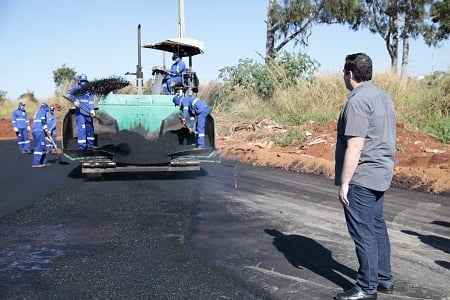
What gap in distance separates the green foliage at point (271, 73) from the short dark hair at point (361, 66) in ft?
53.1

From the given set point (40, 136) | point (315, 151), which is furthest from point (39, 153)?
point (315, 151)

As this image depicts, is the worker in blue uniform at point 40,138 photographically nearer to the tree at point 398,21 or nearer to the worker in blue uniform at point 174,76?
the worker in blue uniform at point 174,76

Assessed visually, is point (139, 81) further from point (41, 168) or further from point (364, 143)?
point (364, 143)

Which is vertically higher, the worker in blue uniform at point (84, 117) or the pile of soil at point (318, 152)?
the worker in blue uniform at point (84, 117)

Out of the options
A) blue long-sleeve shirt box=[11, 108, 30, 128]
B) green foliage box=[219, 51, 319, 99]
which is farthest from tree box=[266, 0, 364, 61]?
blue long-sleeve shirt box=[11, 108, 30, 128]

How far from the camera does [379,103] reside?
153 inches

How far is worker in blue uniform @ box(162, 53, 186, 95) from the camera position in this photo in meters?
11.7

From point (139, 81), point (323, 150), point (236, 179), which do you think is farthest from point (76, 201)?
point (323, 150)

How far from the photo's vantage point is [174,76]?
38.8 feet

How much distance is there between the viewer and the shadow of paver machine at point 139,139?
997 cm

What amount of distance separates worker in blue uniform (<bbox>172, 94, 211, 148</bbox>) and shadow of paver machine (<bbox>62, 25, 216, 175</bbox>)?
15cm

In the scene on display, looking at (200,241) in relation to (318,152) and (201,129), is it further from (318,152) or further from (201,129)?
(318,152)

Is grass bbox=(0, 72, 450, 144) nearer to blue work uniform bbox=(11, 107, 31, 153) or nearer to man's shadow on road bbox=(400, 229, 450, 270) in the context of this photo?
blue work uniform bbox=(11, 107, 31, 153)

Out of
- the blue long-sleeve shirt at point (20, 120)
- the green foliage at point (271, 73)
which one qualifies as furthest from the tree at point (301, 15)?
the blue long-sleeve shirt at point (20, 120)
